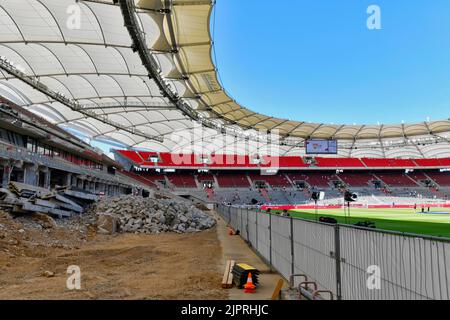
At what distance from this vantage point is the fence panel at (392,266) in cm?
Result: 402

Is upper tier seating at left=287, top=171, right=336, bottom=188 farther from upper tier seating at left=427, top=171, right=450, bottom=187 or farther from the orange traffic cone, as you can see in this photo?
the orange traffic cone

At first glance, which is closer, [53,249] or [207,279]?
[207,279]

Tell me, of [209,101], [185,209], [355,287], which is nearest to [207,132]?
[209,101]

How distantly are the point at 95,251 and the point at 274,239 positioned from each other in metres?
9.17

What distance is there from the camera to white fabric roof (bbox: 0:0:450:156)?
2325cm

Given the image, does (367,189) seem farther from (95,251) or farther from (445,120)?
(95,251)

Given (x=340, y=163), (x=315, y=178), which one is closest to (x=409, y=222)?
(x=315, y=178)

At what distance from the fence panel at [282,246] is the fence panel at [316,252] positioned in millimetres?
596

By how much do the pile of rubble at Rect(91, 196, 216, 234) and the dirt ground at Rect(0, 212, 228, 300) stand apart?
3.66 meters

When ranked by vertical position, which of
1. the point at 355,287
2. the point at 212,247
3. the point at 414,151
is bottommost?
the point at 212,247

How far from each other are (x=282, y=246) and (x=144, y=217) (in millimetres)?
19057

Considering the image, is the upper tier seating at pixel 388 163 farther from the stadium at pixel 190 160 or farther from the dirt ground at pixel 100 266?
the dirt ground at pixel 100 266

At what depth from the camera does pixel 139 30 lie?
2344 cm

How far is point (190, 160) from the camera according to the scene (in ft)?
260
